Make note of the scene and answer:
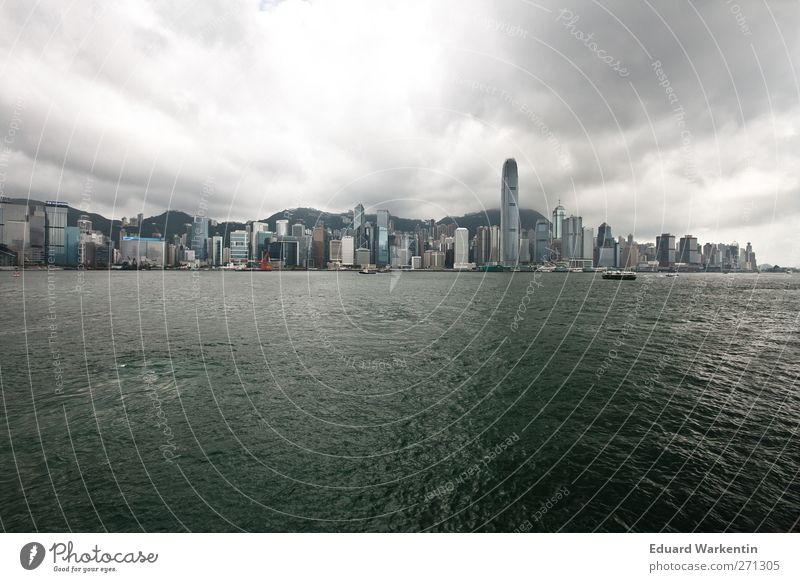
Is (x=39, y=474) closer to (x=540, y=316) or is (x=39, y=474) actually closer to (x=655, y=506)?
(x=655, y=506)

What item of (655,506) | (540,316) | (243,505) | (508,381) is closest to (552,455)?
(655,506)

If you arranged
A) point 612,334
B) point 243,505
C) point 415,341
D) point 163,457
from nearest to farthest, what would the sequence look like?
point 243,505 → point 163,457 → point 415,341 → point 612,334

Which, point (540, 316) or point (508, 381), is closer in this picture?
point (508, 381)
